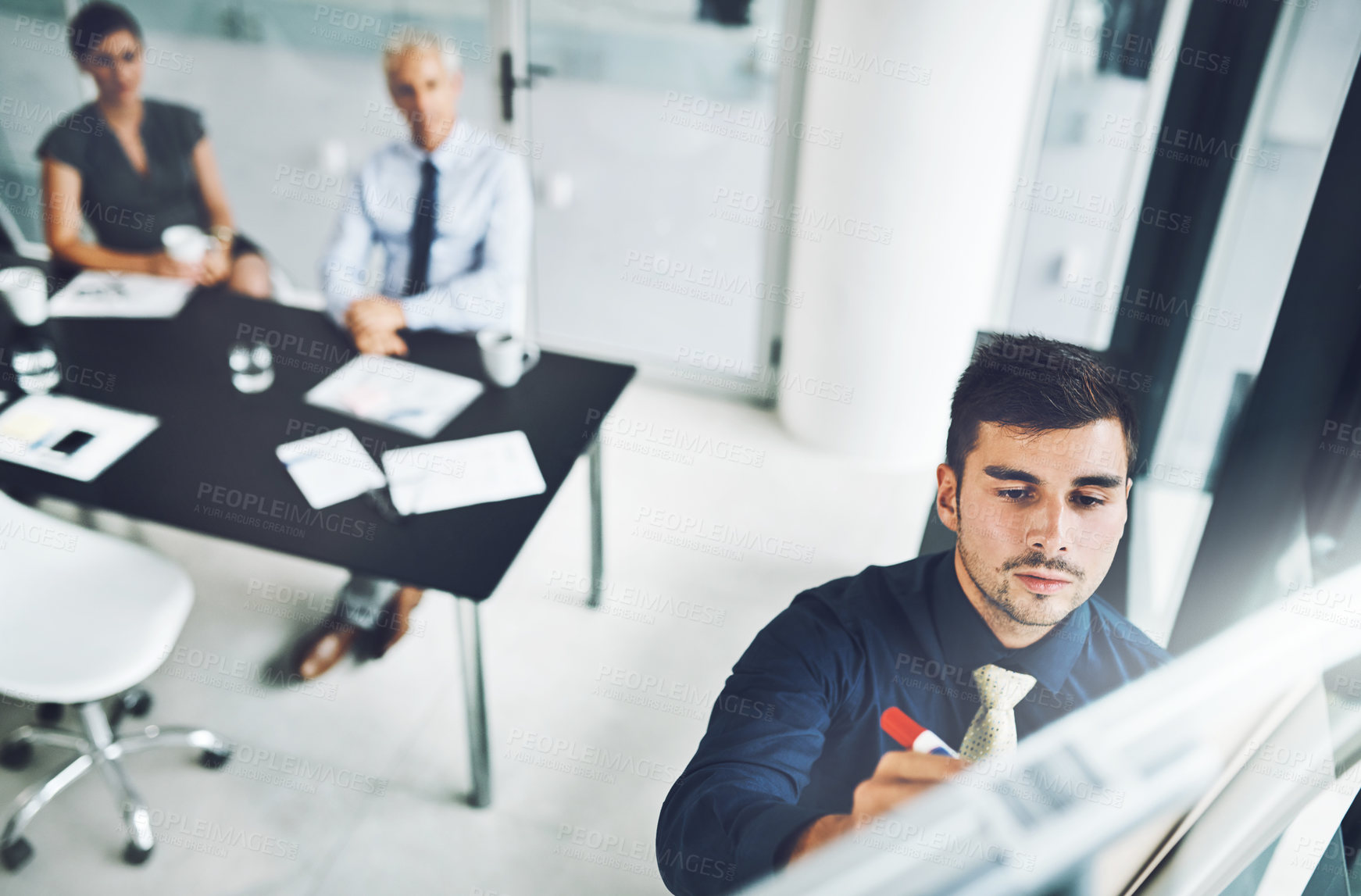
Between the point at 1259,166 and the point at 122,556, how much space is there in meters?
2.21

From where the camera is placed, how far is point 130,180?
8.26 feet

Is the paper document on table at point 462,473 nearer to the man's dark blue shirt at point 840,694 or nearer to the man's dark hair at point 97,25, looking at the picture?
the man's dark blue shirt at point 840,694

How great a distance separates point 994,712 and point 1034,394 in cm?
23

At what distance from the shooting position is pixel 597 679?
1938 millimetres

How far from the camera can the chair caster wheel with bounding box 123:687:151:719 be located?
6.77 feet

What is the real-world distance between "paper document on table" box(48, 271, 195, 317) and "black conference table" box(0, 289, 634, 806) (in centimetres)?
4

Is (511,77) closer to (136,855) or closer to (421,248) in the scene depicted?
(421,248)

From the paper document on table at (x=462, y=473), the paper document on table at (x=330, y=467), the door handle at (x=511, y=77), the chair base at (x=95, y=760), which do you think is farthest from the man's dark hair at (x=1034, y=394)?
the door handle at (x=511, y=77)

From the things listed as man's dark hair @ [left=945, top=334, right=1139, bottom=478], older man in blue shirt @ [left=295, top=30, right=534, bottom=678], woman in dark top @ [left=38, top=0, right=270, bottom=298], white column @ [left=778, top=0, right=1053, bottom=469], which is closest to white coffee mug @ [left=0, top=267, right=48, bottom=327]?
woman in dark top @ [left=38, top=0, right=270, bottom=298]

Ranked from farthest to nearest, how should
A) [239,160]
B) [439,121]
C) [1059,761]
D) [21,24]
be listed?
[239,160] → [21,24] → [439,121] → [1059,761]

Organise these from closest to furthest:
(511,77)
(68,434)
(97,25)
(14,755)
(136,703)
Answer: (68,434) < (14,755) < (136,703) < (97,25) < (511,77)

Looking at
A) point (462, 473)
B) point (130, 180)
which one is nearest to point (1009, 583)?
point (462, 473)

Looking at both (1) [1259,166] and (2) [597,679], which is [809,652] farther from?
(2) [597,679]

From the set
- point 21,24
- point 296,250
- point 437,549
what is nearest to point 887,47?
point 437,549
